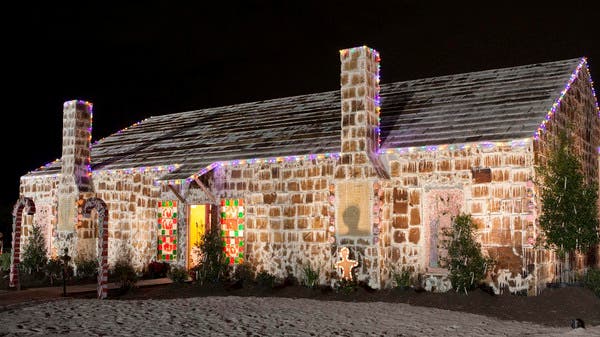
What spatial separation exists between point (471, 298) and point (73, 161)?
13488 mm

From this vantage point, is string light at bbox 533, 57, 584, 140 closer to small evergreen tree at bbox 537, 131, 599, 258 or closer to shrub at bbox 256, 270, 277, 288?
small evergreen tree at bbox 537, 131, 599, 258

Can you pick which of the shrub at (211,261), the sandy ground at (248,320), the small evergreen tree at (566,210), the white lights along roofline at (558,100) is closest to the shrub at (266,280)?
the shrub at (211,261)

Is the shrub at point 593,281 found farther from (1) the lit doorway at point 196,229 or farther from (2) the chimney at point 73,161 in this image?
(2) the chimney at point 73,161

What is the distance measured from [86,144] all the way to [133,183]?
2498mm

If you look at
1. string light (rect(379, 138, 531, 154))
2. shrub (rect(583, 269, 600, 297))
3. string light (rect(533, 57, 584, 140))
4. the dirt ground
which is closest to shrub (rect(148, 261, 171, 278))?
the dirt ground

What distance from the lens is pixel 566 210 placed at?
14.2 m

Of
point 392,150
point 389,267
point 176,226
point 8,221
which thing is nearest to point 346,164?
point 392,150

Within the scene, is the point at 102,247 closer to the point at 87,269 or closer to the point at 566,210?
the point at 87,269

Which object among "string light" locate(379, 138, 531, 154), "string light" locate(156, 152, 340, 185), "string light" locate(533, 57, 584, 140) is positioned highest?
"string light" locate(533, 57, 584, 140)

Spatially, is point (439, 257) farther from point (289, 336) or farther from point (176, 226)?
point (176, 226)

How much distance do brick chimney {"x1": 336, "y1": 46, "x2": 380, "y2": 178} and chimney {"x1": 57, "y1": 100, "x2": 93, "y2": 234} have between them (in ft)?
31.9

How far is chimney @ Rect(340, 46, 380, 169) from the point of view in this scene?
15328 mm

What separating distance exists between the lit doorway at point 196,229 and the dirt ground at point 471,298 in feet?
6.33

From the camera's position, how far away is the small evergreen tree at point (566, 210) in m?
14.1
